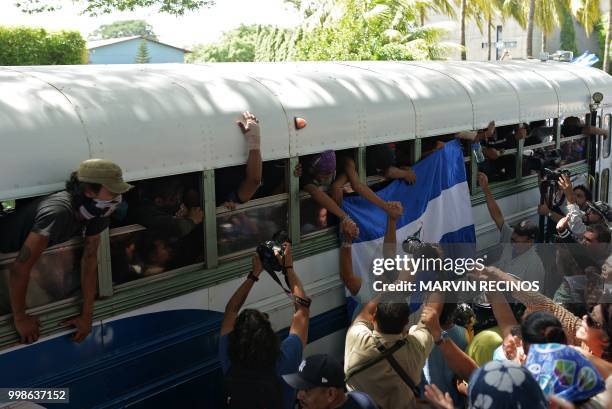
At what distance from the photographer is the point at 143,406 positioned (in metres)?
4.11

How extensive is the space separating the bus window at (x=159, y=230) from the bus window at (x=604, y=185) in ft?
22.2

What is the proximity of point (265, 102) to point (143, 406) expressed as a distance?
6.59ft

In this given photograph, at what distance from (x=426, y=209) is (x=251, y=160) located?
2.24m

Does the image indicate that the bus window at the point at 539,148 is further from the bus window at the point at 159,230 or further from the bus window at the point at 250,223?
the bus window at the point at 159,230

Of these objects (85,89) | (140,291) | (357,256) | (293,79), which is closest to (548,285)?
(357,256)

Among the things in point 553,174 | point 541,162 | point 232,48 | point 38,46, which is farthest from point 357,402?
point 232,48

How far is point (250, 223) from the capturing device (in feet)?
15.6

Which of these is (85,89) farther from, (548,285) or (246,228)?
(548,285)

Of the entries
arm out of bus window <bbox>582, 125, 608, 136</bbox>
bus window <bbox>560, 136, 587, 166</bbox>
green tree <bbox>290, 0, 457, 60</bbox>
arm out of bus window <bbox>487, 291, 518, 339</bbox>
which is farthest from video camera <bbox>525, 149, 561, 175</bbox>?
green tree <bbox>290, 0, 457, 60</bbox>

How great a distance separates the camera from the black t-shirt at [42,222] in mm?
3422

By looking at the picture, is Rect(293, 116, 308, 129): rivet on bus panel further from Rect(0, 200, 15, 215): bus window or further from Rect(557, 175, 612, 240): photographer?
Rect(557, 175, 612, 240): photographer

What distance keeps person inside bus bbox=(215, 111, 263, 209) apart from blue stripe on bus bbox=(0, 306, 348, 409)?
712 millimetres

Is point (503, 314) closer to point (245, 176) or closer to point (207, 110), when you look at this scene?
point (245, 176)

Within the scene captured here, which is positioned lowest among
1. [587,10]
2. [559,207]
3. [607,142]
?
[559,207]
